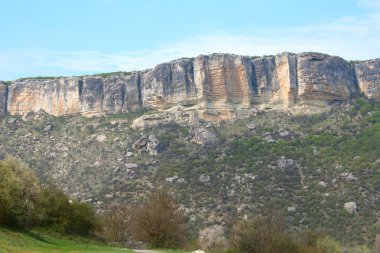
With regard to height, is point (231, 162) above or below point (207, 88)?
below

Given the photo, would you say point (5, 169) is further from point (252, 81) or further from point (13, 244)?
point (252, 81)

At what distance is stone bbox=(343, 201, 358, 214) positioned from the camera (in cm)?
5491

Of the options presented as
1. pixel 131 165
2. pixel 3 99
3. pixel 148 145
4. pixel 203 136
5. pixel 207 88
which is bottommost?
pixel 131 165

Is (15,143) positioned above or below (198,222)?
above

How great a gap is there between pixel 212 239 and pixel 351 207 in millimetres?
16215

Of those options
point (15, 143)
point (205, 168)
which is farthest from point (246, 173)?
point (15, 143)

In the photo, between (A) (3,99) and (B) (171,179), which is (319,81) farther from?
(A) (3,99)

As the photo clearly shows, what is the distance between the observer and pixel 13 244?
24641 mm

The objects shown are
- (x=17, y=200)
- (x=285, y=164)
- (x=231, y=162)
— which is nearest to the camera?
(x=17, y=200)

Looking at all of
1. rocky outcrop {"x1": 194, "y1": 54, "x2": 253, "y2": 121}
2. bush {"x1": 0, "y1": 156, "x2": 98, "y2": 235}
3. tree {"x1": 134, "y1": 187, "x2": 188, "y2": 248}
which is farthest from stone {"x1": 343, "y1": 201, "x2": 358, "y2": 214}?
rocky outcrop {"x1": 194, "y1": 54, "x2": 253, "y2": 121}

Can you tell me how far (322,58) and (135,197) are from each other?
3595 centimetres

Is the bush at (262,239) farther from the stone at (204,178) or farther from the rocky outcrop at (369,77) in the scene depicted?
the rocky outcrop at (369,77)

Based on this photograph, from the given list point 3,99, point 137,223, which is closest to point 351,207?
point 137,223

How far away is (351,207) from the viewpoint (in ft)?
182
